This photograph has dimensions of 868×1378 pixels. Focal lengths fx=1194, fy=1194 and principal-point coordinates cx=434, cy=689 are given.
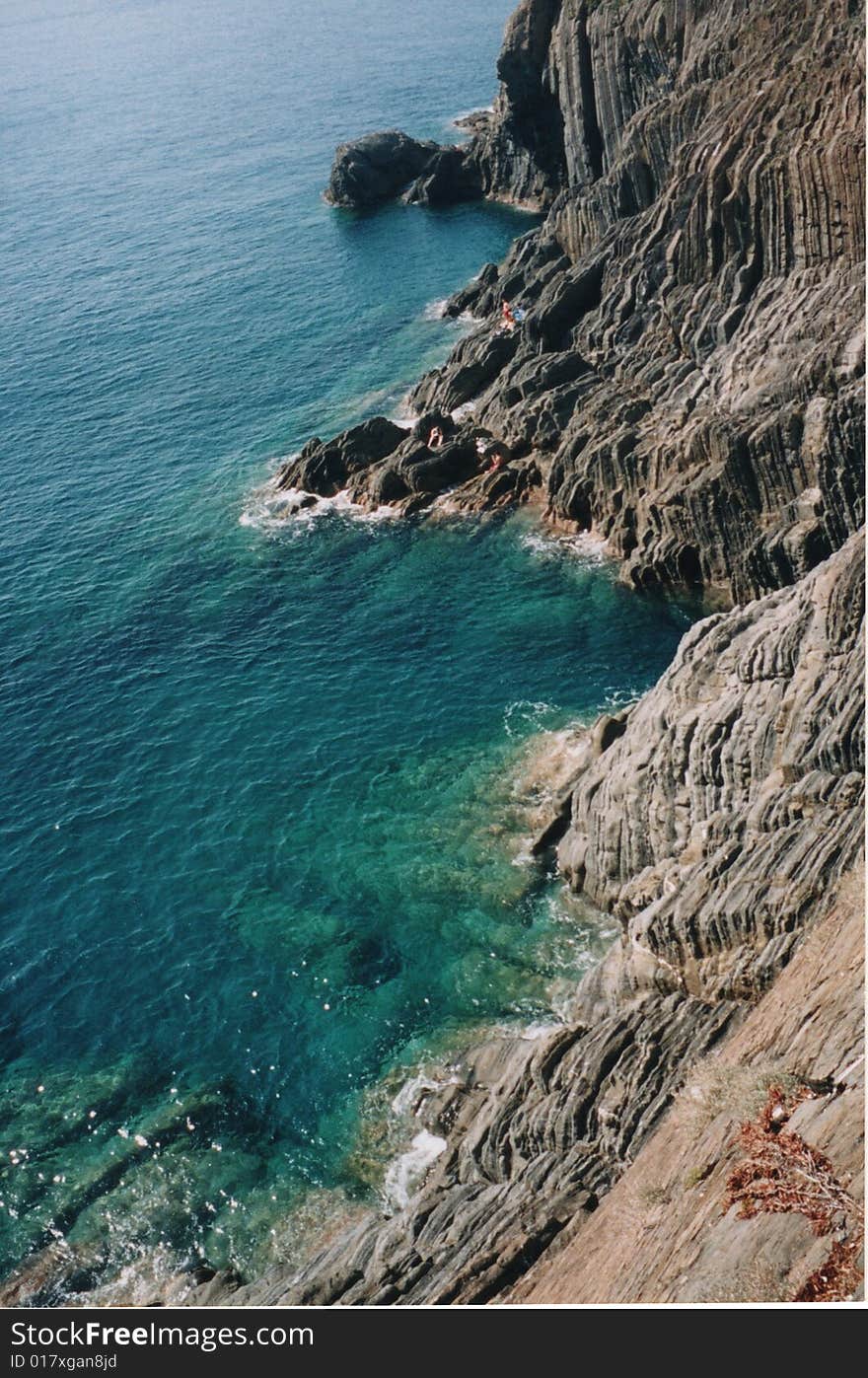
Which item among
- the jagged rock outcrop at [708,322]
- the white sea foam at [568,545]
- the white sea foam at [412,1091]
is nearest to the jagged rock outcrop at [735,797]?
the white sea foam at [412,1091]

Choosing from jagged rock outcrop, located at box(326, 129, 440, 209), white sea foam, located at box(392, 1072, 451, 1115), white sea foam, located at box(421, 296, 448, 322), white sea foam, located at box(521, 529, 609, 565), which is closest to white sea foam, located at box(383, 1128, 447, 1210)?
white sea foam, located at box(392, 1072, 451, 1115)

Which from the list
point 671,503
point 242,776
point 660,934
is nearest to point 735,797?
point 660,934

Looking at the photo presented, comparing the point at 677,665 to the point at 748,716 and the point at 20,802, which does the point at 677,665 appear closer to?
the point at 748,716

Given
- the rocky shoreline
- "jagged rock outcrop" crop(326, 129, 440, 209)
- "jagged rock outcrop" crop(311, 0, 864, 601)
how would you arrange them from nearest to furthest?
the rocky shoreline < "jagged rock outcrop" crop(311, 0, 864, 601) < "jagged rock outcrop" crop(326, 129, 440, 209)

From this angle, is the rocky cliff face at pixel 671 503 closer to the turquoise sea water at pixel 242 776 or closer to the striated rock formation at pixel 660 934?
the striated rock formation at pixel 660 934

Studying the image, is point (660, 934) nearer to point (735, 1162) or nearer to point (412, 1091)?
point (412, 1091)

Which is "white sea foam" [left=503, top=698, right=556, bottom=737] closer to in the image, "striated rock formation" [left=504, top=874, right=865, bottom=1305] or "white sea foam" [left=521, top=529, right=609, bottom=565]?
"white sea foam" [left=521, top=529, right=609, bottom=565]
